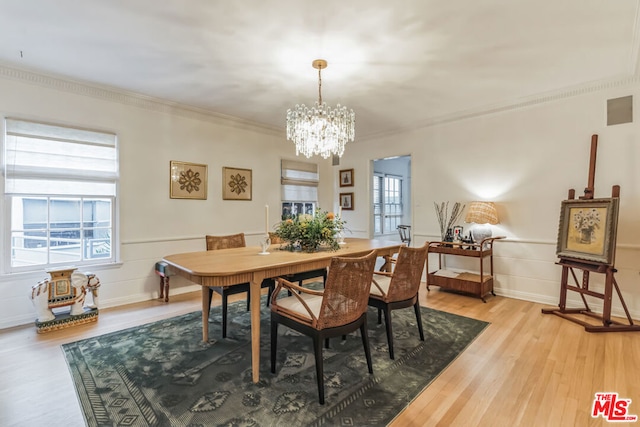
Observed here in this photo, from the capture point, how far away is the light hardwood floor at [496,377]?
172 cm

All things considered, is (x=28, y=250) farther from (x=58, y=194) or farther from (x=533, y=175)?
(x=533, y=175)

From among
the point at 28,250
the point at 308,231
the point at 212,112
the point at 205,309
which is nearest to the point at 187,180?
the point at 212,112

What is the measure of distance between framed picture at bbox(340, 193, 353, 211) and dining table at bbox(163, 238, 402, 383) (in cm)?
324

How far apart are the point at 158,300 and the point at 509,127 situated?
5092mm

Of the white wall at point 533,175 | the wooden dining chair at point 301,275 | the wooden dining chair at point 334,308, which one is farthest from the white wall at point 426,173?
the wooden dining chair at point 334,308

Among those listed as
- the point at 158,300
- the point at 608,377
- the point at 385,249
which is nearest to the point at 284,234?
the point at 385,249

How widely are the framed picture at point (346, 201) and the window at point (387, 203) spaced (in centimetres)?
73

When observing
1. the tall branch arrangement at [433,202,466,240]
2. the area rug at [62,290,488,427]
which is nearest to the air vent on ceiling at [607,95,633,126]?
the tall branch arrangement at [433,202,466,240]

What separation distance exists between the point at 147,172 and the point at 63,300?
1.67 m

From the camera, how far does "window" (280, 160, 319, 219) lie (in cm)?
545

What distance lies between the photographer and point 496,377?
2117mm

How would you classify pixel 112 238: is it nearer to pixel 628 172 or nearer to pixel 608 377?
pixel 608 377

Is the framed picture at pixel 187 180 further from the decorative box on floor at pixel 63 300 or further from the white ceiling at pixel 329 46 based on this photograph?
the decorative box on floor at pixel 63 300

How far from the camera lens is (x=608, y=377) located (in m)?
2.10
